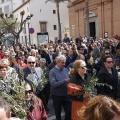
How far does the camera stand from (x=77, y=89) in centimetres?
428

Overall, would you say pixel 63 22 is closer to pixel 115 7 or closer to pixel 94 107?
pixel 115 7

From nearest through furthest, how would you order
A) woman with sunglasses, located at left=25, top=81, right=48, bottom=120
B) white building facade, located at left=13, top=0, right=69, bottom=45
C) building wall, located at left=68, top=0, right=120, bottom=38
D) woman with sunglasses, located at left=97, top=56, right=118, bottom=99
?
woman with sunglasses, located at left=25, top=81, right=48, bottom=120 < woman with sunglasses, located at left=97, top=56, right=118, bottom=99 < building wall, located at left=68, top=0, right=120, bottom=38 < white building facade, located at left=13, top=0, right=69, bottom=45

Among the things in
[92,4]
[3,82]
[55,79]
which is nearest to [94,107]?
[3,82]

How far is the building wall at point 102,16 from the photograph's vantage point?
27027 mm

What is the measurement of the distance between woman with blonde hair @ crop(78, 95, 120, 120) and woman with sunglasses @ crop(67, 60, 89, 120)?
2301 millimetres

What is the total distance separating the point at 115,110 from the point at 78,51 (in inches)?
319

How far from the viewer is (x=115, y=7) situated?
2675 cm

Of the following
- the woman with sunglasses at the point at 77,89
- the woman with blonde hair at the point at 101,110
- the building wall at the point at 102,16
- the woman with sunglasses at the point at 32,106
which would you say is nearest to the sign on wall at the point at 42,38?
the woman with sunglasses at the point at 77,89

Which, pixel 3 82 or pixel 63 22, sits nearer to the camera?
pixel 3 82

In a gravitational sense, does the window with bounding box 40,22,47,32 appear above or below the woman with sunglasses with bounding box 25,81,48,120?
above

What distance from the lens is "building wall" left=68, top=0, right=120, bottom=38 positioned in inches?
1064

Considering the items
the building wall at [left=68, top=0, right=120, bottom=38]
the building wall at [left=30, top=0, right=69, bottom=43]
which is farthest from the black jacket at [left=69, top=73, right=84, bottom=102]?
the building wall at [left=30, top=0, right=69, bottom=43]

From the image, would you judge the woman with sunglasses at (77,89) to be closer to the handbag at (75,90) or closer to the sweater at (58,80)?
the handbag at (75,90)

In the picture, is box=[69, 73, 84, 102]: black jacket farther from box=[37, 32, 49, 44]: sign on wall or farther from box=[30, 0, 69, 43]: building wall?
box=[30, 0, 69, 43]: building wall
